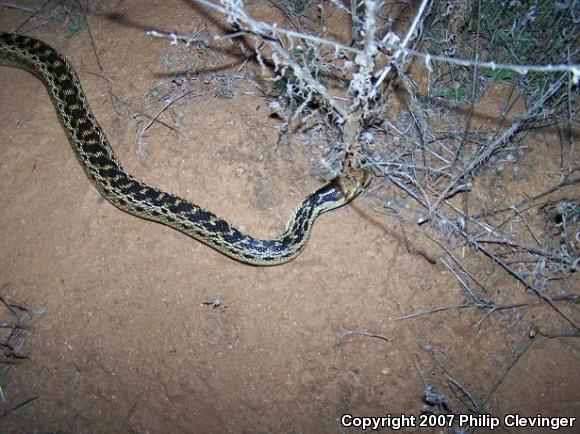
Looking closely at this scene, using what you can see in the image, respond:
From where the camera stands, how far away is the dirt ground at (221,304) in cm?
432

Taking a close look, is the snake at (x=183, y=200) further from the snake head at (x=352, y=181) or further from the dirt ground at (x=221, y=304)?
the dirt ground at (x=221, y=304)

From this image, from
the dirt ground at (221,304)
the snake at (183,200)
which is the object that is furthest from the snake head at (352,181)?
the dirt ground at (221,304)

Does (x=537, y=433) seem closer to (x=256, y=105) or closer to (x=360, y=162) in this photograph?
(x=360, y=162)

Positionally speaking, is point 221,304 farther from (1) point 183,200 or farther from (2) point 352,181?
(2) point 352,181

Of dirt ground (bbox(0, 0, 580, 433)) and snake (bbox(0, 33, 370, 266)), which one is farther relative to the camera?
snake (bbox(0, 33, 370, 266))

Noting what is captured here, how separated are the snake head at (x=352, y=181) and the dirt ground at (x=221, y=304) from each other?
206mm

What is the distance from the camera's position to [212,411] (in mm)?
4328

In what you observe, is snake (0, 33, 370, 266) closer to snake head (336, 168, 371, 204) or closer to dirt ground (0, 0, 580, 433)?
snake head (336, 168, 371, 204)

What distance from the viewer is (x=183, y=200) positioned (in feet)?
17.0

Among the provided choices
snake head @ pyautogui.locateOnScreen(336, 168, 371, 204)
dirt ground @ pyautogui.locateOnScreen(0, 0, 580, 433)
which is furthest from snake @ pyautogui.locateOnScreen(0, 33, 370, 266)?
dirt ground @ pyautogui.locateOnScreen(0, 0, 580, 433)

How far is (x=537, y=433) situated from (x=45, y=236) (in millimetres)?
5286

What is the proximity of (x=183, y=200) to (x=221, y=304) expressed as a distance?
1.24 m

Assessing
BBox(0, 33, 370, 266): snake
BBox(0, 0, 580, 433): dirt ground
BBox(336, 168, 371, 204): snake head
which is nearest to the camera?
BBox(0, 0, 580, 433): dirt ground

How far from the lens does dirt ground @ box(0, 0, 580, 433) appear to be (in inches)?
170
